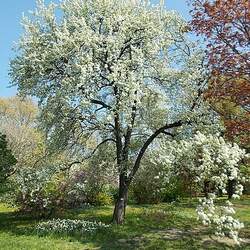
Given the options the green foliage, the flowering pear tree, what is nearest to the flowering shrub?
the flowering pear tree

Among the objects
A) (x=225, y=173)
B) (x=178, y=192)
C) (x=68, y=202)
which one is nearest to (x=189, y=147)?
(x=225, y=173)

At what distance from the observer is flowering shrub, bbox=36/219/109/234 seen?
19.0 metres

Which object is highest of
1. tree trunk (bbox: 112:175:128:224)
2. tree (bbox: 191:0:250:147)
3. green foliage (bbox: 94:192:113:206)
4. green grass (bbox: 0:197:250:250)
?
tree (bbox: 191:0:250:147)

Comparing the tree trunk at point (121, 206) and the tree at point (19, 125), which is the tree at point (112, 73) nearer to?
the tree trunk at point (121, 206)

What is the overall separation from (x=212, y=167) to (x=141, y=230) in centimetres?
613

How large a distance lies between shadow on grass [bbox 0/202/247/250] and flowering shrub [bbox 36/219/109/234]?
0.33 metres

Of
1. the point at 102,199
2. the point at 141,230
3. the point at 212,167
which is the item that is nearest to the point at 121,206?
the point at 141,230

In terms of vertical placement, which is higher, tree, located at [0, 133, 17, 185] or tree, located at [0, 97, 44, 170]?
tree, located at [0, 97, 44, 170]

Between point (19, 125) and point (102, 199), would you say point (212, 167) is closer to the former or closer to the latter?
point (102, 199)

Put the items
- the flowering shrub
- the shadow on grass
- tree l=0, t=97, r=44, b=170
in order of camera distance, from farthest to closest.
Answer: tree l=0, t=97, r=44, b=170
the flowering shrub
the shadow on grass

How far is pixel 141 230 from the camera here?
63.5 ft

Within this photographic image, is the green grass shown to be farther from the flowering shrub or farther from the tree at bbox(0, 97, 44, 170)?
the tree at bbox(0, 97, 44, 170)

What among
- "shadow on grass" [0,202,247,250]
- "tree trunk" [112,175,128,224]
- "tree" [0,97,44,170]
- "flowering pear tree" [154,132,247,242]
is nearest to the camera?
"flowering pear tree" [154,132,247,242]

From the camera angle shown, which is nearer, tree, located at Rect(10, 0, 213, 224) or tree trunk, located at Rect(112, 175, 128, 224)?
tree, located at Rect(10, 0, 213, 224)
